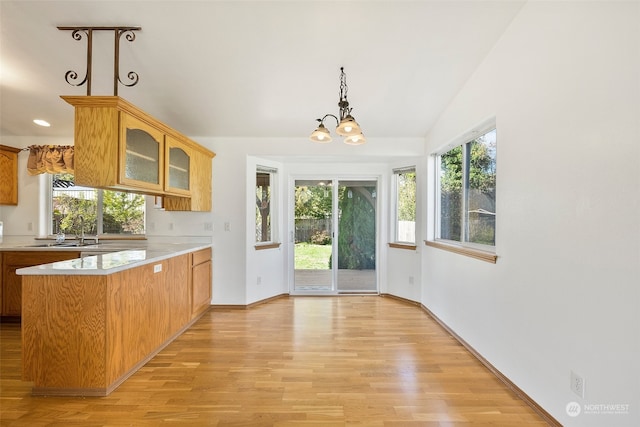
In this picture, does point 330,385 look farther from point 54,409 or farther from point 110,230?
point 110,230

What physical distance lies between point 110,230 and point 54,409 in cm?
277

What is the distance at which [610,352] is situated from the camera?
1.42 meters

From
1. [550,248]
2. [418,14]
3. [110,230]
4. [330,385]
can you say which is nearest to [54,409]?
[330,385]

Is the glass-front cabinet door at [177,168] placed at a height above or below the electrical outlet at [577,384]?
above

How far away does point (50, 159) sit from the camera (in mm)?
3838

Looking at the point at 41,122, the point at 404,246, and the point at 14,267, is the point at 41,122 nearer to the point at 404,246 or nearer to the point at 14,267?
the point at 14,267

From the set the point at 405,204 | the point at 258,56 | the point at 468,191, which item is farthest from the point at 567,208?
the point at 405,204

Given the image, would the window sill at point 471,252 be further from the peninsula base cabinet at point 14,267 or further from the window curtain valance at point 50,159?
the window curtain valance at point 50,159

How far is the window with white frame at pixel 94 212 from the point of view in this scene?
4.11 metres

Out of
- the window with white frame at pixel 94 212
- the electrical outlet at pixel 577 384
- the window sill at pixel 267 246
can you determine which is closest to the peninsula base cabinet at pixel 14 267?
the window with white frame at pixel 94 212

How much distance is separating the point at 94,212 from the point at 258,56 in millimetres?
3322

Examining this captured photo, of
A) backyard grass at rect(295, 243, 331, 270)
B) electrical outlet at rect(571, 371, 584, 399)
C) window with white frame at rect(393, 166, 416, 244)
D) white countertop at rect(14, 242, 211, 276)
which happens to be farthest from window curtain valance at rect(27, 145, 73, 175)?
electrical outlet at rect(571, 371, 584, 399)

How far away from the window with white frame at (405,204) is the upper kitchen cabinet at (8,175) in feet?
17.4

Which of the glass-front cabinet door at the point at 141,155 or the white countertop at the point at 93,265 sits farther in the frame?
the glass-front cabinet door at the point at 141,155
